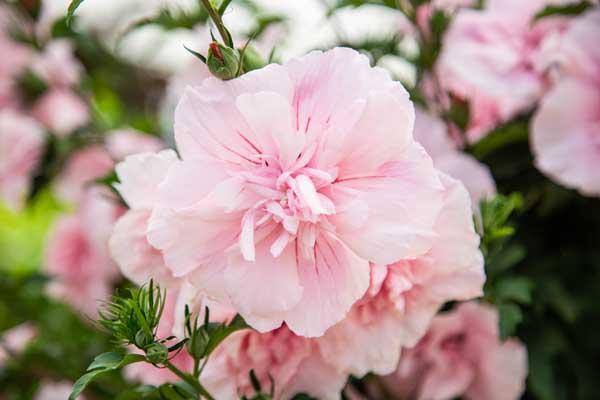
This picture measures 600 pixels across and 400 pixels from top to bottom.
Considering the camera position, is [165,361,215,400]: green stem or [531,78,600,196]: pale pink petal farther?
[531,78,600,196]: pale pink petal

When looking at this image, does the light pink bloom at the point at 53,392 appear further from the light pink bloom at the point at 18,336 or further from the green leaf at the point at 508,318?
the green leaf at the point at 508,318

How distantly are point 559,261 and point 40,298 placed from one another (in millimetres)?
500

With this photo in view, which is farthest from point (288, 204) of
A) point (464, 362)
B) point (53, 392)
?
point (53, 392)

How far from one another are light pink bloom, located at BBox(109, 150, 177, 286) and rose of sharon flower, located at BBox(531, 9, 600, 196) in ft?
0.98

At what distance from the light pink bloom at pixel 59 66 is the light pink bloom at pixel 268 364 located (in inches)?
18.2

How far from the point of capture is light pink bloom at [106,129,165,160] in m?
0.74

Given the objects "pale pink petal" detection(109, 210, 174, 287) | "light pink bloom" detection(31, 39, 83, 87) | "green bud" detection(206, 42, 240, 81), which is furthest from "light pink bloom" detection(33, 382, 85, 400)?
"green bud" detection(206, 42, 240, 81)

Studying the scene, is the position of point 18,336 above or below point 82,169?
below

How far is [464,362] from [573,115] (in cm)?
20

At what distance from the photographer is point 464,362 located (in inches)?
22.1

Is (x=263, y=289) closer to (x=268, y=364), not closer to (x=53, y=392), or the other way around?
(x=268, y=364)

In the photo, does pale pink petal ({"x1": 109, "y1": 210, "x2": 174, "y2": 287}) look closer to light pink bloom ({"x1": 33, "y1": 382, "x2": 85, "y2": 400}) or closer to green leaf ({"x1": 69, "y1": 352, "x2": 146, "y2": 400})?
green leaf ({"x1": 69, "y1": 352, "x2": 146, "y2": 400})

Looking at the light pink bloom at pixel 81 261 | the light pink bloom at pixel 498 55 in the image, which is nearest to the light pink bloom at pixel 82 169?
the light pink bloom at pixel 81 261

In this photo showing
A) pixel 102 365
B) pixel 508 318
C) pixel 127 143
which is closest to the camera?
pixel 102 365
